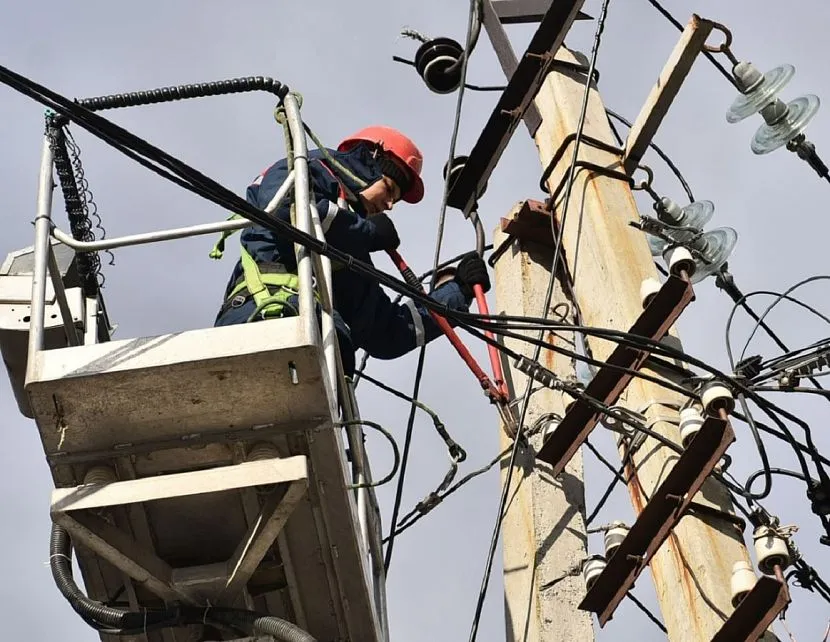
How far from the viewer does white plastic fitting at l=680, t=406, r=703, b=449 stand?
5.60 meters

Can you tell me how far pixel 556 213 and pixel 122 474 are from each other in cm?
275

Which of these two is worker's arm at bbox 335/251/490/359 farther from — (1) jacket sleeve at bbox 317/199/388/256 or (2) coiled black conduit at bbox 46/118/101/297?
(2) coiled black conduit at bbox 46/118/101/297

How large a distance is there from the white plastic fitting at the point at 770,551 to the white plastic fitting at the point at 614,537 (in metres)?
0.51

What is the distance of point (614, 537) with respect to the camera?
5.76 m

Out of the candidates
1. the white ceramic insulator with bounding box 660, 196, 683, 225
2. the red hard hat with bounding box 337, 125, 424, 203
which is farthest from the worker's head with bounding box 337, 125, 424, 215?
the white ceramic insulator with bounding box 660, 196, 683, 225

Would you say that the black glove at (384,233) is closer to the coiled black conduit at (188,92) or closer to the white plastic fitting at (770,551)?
Result: the coiled black conduit at (188,92)

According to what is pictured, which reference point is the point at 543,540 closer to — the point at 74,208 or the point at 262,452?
the point at 262,452

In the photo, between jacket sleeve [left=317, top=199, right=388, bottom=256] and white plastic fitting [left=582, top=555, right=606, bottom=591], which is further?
jacket sleeve [left=317, top=199, right=388, bottom=256]

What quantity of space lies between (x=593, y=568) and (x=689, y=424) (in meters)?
0.70

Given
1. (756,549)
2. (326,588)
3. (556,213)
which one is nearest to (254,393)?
(326,588)

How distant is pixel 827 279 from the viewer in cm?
766

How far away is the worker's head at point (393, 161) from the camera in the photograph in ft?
27.2

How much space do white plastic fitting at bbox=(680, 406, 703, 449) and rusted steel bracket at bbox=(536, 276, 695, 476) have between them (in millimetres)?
375

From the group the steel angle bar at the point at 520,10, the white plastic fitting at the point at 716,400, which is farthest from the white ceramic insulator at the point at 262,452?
the steel angle bar at the point at 520,10
